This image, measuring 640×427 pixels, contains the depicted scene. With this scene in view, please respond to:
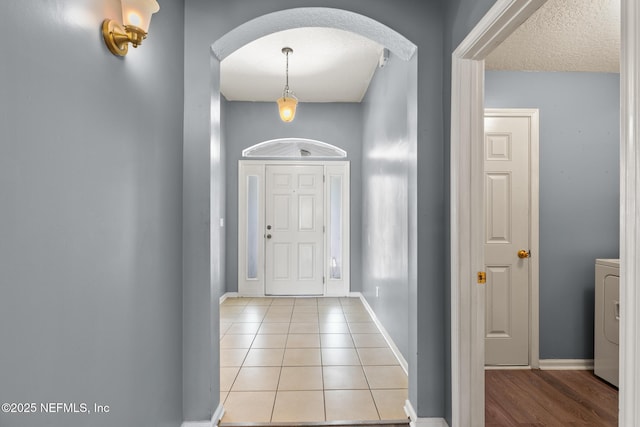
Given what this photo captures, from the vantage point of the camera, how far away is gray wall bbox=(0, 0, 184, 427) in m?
0.90

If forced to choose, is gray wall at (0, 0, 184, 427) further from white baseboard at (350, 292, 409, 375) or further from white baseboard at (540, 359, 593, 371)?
white baseboard at (540, 359, 593, 371)

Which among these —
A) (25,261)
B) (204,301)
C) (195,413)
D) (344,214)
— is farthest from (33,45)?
(344,214)

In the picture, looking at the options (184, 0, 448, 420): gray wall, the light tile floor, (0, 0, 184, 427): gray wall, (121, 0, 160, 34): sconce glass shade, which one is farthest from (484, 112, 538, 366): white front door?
(121, 0, 160, 34): sconce glass shade

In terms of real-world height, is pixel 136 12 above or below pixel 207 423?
above

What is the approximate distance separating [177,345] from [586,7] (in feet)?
10.2

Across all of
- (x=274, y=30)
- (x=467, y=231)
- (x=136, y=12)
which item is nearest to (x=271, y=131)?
(x=274, y=30)

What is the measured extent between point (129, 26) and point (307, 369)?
2.56 metres

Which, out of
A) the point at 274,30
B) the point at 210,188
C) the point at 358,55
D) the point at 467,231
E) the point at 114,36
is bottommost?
the point at 467,231

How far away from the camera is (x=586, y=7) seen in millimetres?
2223

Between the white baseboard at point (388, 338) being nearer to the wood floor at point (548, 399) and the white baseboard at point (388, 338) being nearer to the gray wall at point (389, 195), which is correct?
the gray wall at point (389, 195)

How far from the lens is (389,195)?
357cm

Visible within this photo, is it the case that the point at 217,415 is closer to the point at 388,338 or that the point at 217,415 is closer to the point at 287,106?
the point at 388,338

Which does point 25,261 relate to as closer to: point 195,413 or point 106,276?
point 106,276

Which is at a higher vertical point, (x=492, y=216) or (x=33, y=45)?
(x=33, y=45)
